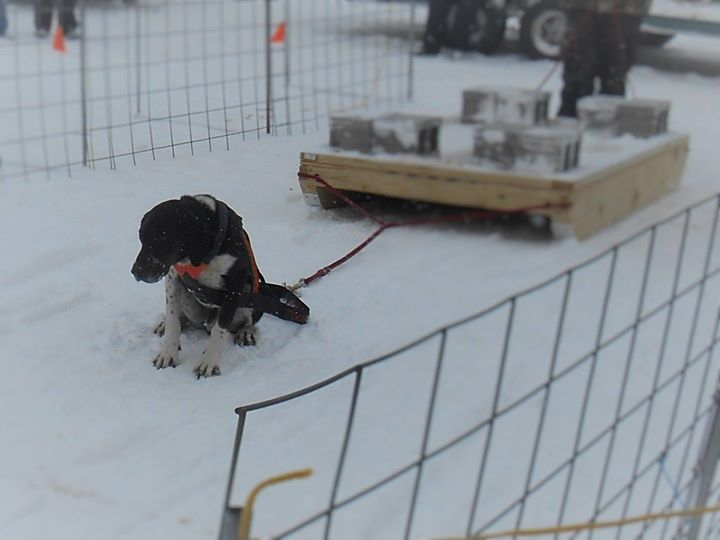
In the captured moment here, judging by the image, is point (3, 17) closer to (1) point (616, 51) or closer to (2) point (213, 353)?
(2) point (213, 353)

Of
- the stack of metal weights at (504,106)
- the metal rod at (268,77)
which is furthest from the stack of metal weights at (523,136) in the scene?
the metal rod at (268,77)

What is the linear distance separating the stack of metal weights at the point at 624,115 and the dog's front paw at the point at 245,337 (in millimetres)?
340

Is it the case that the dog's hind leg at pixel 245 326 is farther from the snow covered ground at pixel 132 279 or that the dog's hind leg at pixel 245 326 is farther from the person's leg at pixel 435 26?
the person's leg at pixel 435 26

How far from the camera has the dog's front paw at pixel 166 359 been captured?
2.64ft

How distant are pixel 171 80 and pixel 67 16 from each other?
0.08m

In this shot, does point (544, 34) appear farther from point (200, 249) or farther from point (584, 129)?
point (200, 249)

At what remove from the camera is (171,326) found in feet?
2.80

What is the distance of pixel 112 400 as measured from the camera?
0.70 meters

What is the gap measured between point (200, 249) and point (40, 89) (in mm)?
188

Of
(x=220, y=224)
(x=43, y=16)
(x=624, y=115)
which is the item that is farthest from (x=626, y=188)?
(x=43, y=16)

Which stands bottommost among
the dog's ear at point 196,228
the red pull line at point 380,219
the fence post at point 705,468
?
the fence post at point 705,468

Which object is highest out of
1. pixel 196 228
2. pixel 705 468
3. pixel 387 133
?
pixel 387 133

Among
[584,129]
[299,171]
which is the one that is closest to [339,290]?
[299,171]

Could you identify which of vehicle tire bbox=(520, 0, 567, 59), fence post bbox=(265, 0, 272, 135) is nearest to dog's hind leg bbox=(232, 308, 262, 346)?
fence post bbox=(265, 0, 272, 135)
